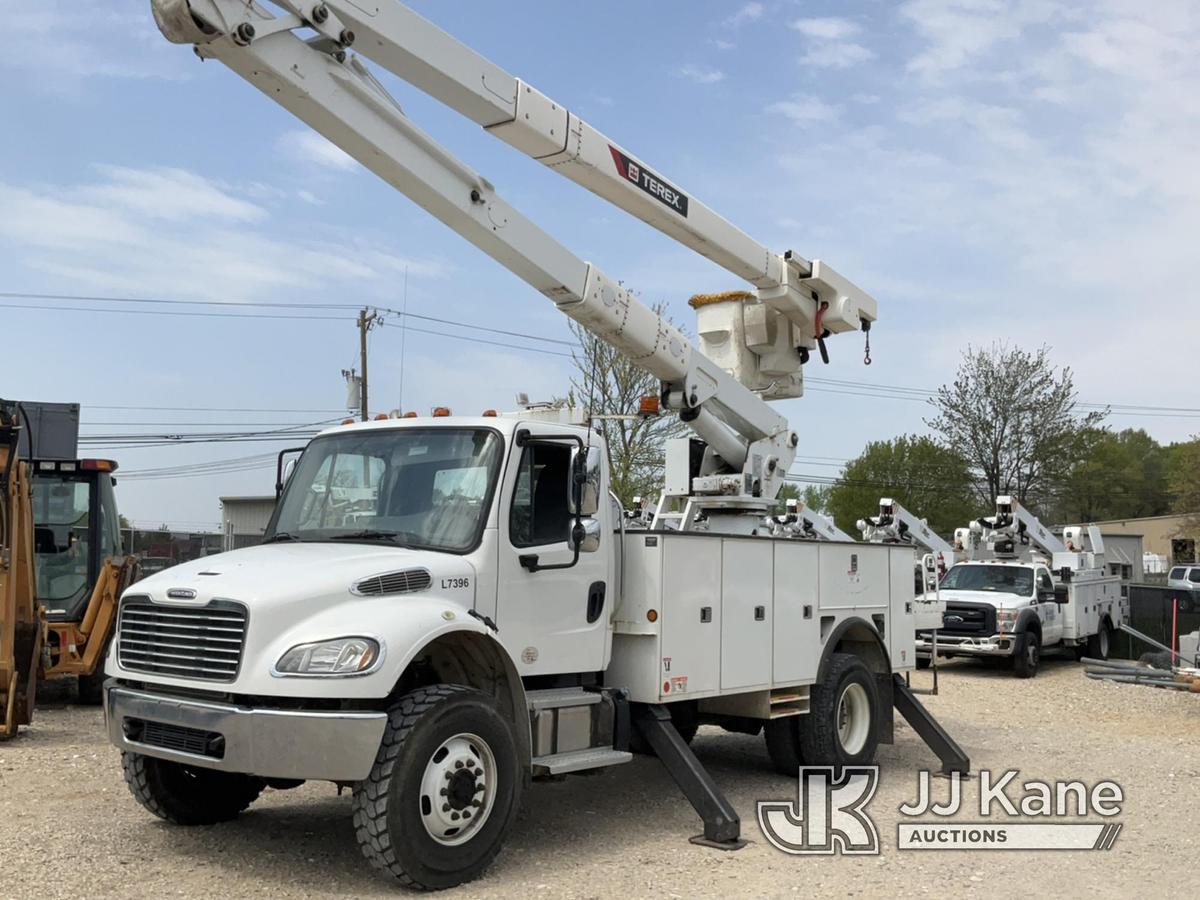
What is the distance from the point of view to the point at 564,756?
711cm

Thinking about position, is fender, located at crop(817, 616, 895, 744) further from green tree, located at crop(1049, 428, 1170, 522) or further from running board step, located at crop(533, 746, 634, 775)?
green tree, located at crop(1049, 428, 1170, 522)

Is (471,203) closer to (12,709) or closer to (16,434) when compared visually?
(16,434)

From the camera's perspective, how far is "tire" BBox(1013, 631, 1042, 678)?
760 inches

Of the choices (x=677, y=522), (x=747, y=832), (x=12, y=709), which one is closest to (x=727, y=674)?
(x=747, y=832)

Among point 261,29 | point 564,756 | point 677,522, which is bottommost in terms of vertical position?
point 564,756

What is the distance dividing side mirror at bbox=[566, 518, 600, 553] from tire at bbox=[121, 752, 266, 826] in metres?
2.36

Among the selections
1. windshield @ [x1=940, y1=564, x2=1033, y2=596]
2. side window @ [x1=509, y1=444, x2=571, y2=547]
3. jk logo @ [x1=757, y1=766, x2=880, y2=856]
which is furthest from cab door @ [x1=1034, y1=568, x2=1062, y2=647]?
side window @ [x1=509, y1=444, x2=571, y2=547]

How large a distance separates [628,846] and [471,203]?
4497 millimetres

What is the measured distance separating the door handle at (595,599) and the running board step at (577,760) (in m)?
0.80

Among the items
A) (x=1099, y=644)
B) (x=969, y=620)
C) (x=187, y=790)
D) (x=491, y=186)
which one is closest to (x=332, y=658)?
(x=187, y=790)

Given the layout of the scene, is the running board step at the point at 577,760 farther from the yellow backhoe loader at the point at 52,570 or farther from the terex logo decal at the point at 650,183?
the yellow backhoe loader at the point at 52,570

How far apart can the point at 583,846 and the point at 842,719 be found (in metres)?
3.28

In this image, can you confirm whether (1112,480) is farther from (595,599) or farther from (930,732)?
(595,599)

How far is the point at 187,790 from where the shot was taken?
7.20 meters
